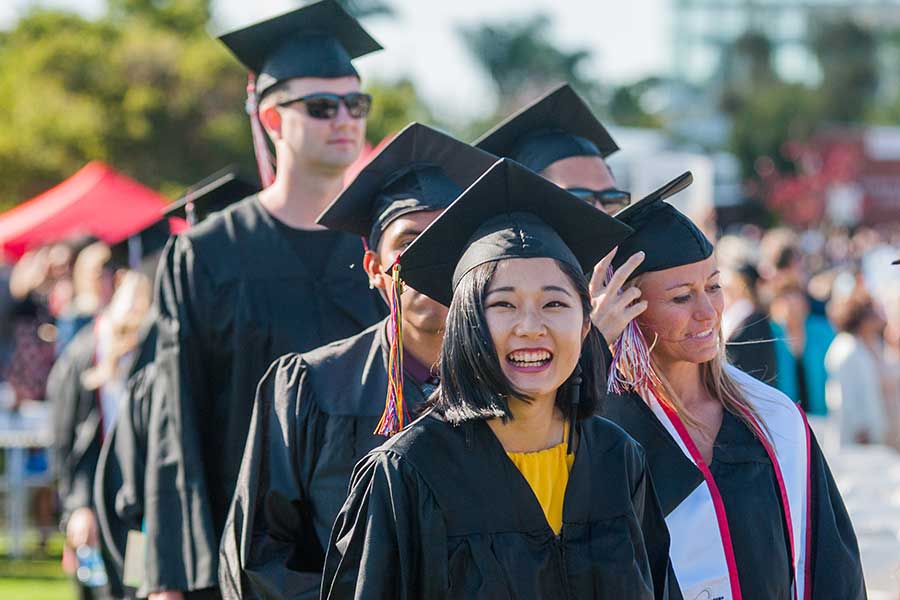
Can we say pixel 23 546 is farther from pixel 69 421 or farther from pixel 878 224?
pixel 878 224

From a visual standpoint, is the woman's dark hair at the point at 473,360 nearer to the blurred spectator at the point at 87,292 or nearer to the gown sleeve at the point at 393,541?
the gown sleeve at the point at 393,541

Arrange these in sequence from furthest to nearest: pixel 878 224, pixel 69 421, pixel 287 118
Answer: pixel 878 224 → pixel 69 421 → pixel 287 118

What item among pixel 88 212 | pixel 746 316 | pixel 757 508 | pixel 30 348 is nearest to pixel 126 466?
pixel 757 508

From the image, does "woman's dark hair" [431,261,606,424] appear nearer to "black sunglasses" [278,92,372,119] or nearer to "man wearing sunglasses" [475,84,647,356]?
"man wearing sunglasses" [475,84,647,356]

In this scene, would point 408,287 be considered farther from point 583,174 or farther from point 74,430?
point 74,430

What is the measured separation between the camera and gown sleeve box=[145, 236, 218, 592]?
4.55 meters

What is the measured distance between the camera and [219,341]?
4.65m

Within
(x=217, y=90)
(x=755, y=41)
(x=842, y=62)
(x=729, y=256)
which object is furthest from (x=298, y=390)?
(x=755, y=41)

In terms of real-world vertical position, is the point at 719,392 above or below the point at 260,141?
below

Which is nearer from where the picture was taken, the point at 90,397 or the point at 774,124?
the point at 90,397

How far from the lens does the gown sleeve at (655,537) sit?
323 centimetres

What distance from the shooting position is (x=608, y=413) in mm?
3814

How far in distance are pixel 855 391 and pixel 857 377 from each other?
9cm

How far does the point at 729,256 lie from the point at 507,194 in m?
5.46
